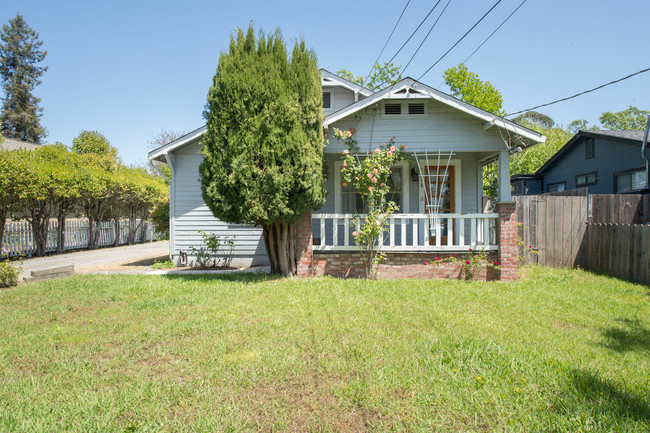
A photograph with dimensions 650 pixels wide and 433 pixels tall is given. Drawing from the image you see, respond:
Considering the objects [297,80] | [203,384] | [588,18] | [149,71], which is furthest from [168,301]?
[588,18]

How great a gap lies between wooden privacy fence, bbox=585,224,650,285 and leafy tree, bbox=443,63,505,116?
52.5 feet

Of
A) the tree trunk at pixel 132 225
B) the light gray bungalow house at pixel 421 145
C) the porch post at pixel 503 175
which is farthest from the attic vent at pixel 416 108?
the tree trunk at pixel 132 225

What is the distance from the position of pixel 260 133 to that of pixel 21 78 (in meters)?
35.7

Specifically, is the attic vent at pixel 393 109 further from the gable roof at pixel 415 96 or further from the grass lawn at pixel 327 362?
the grass lawn at pixel 327 362

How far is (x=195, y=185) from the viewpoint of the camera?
33.6ft

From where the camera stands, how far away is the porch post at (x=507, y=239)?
7277 millimetres

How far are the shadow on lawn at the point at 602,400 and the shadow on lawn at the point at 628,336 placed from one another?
1098 millimetres

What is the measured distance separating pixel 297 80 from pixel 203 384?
525 cm

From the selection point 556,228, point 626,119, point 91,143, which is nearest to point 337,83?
point 556,228

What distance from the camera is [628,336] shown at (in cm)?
424

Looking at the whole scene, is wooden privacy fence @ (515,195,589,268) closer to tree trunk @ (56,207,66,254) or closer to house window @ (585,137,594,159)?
house window @ (585,137,594,159)

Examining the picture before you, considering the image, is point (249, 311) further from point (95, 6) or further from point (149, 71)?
point (149, 71)

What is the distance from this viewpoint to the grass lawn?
8.68 feet

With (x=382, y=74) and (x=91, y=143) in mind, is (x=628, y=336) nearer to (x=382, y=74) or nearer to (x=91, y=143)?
(x=382, y=74)
